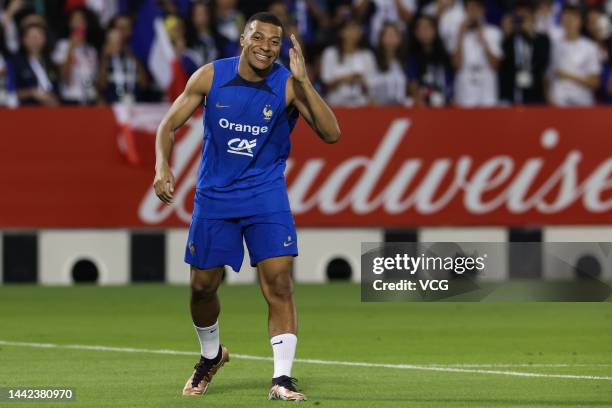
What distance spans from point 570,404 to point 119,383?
2844 millimetres

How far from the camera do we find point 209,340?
396 inches

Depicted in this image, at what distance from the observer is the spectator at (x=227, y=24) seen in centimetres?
1930

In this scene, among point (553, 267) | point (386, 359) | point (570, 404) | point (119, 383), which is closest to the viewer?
point (570, 404)

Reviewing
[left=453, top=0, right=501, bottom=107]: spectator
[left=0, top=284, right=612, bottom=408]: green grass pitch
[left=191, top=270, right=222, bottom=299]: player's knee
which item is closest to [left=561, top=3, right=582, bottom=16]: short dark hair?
[left=453, top=0, right=501, bottom=107]: spectator

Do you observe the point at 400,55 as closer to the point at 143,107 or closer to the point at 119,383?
the point at 143,107

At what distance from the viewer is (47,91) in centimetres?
1858

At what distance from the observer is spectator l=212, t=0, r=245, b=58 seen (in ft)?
63.3

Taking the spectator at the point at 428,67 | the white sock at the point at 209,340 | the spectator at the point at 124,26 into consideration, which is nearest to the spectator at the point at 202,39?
the spectator at the point at 124,26

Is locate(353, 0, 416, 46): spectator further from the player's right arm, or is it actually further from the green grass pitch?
the player's right arm

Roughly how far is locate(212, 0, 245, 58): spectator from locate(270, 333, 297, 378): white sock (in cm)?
1000

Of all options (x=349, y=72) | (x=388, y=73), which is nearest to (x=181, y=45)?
(x=349, y=72)

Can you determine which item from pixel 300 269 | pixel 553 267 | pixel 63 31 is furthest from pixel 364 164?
pixel 63 31

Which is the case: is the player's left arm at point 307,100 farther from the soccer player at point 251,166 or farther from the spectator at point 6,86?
the spectator at point 6,86

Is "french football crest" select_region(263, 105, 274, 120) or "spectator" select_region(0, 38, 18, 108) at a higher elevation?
"french football crest" select_region(263, 105, 274, 120)
